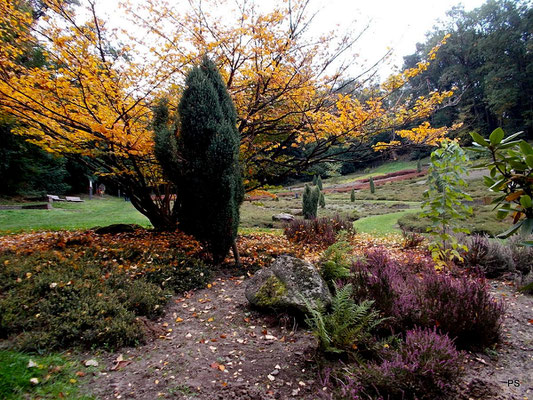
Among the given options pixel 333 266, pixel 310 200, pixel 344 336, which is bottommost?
pixel 344 336

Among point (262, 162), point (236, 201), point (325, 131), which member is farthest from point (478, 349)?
point (262, 162)

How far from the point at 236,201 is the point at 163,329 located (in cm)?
233

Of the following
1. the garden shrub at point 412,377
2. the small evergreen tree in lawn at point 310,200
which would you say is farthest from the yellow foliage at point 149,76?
the small evergreen tree in lawn at point 310,200

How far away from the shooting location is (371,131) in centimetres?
569

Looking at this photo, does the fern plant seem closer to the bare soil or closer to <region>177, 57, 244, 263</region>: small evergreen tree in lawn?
the bare soil

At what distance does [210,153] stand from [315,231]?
429cm

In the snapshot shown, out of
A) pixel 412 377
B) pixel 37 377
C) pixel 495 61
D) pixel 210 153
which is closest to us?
pixel 412 377

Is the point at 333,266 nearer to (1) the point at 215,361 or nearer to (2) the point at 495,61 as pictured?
(1) the point at 215,361

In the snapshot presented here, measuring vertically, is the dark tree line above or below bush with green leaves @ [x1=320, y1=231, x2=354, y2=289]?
above

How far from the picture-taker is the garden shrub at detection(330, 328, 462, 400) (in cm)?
182

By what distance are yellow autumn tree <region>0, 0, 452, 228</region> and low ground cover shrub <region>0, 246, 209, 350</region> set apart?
6.00 feet

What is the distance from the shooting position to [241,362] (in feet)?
7.89

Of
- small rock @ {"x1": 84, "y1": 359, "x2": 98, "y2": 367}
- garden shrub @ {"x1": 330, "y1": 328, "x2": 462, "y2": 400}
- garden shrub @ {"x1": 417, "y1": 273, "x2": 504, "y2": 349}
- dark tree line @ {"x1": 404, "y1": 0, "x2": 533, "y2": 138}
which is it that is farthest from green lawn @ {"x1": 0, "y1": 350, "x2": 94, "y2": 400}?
dark tree line @ {"x1": 404, "y1": 0, "x2": 533, "y2": 138}

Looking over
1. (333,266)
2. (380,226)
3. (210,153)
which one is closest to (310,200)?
(380,226)
